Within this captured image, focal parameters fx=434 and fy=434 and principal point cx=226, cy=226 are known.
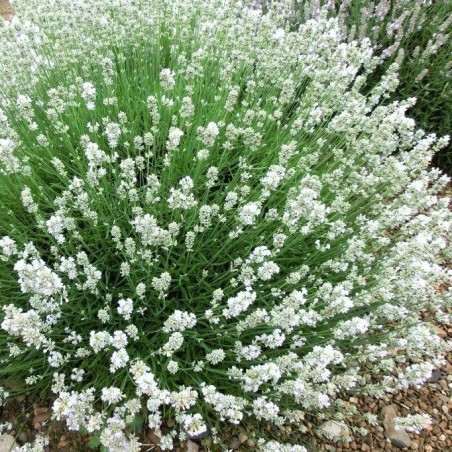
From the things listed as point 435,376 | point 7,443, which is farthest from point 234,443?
point 435,376

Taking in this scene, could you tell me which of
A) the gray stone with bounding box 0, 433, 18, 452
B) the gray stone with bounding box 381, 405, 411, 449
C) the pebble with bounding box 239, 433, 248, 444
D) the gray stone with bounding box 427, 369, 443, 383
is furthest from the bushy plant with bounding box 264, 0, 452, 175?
the gray stone with bounding box 0, 433, 18, 452

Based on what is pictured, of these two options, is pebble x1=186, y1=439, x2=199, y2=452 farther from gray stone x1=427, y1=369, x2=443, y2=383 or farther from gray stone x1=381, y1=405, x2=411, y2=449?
gray stone x1=427, y1=369, x2=443, y2=383

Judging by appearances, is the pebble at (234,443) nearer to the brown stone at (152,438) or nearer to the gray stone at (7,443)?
the brown stone at (152,438)

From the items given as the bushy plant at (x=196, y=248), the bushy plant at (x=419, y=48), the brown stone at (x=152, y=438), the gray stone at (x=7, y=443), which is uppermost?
the bushy plant at (x=419, y=48)

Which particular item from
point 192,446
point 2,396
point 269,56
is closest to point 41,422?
point 2,396

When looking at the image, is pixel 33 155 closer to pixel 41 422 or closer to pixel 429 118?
pixel 41 422

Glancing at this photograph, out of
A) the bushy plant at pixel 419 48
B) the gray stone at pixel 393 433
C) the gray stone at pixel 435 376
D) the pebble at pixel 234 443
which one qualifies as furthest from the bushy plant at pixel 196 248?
the bushy plant at pixel 419 48
